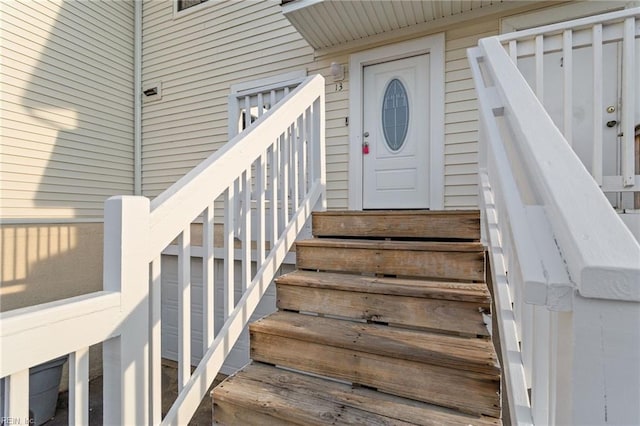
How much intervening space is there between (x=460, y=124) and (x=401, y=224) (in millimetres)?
1656

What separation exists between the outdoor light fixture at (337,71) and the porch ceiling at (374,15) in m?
0.27

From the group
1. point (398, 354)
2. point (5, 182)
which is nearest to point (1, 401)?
point (398, 354)

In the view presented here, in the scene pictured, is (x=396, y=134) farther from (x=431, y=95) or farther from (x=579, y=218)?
(x=579, y=218)

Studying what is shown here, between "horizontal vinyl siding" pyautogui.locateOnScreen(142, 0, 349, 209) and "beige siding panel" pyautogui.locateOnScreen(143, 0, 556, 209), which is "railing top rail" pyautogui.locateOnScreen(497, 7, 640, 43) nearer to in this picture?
"beige siding panel" pyautogui.locateOnScreen(143, 0, 556, 209)

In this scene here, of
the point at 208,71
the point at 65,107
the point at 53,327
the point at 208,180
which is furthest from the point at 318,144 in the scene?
the point at 65,107

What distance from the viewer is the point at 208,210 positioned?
4.63 ft

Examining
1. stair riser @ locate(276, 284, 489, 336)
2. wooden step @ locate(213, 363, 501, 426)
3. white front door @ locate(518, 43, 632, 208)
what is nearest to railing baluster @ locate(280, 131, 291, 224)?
stair riser @ locate(276, 284, 489, 336)

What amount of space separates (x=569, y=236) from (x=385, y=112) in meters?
3.11

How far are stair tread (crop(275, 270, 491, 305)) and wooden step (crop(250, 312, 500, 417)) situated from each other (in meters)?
0.17

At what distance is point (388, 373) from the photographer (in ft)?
4.46

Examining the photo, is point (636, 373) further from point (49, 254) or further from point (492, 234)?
point (49, 254)

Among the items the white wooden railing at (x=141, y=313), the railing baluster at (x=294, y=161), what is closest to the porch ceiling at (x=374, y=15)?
the railing baluster at (x=294, y=161)

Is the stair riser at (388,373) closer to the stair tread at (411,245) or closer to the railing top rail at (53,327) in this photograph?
the stair tread at (411,245)

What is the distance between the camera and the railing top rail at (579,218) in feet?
1.64
